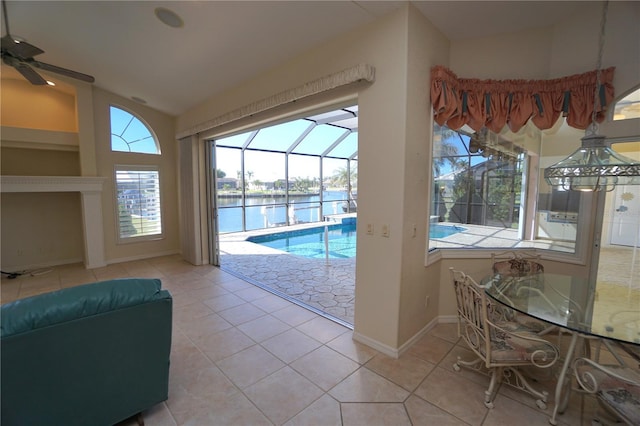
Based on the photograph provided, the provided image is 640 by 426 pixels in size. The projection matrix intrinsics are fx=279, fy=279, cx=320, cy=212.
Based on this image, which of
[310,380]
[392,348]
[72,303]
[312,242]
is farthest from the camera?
[312,242]

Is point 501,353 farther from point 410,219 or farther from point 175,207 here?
point 175,207

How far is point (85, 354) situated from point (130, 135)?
5.18 metres

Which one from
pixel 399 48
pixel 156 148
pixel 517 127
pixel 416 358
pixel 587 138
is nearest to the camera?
pixel 587 138

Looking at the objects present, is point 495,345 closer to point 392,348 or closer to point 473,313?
point 473,313

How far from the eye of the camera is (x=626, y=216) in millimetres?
2559

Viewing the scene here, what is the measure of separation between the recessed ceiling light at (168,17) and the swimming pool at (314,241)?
4.52m

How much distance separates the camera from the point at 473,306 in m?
1.99

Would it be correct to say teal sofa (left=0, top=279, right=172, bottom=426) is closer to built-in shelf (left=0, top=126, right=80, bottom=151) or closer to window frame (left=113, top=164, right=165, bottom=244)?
window frame (left=113, top=164, right=165, bottom=244)

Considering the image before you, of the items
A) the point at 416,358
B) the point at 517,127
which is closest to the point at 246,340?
the point at 416,358

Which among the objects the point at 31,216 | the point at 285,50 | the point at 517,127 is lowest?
the point at 31,216

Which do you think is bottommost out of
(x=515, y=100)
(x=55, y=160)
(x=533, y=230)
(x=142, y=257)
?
(x=142, y=257)

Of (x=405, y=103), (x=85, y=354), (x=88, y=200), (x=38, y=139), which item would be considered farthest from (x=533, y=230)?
(x=38, y=139)

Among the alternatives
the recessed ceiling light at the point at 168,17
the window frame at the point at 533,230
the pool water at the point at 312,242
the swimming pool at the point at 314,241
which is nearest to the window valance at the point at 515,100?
the window frame at the point at 533,230

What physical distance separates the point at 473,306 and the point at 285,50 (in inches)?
115
